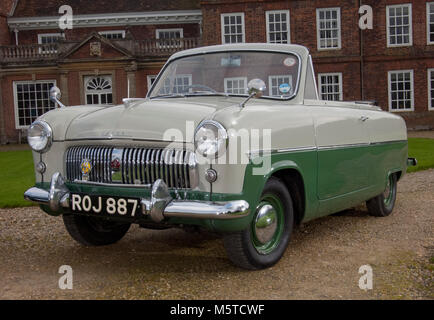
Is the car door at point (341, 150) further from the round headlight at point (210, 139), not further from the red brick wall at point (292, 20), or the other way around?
the red brick wall at point (292, 20)

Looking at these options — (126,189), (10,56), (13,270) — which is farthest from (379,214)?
(10,56)

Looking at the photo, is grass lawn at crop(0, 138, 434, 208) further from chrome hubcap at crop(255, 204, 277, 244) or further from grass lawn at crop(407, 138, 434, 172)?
chrome hubcap at crop(255, 204, 277, 244)

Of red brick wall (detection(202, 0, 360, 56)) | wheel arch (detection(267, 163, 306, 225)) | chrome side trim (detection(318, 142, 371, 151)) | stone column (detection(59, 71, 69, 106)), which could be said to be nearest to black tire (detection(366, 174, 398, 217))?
chrome side trim (detection(318, 142, 371, 151))

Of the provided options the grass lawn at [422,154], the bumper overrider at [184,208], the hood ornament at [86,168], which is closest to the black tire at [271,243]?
the bumper overrider at [184,208]

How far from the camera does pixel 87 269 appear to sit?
3.82 meters

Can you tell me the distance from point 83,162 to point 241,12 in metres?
21.1

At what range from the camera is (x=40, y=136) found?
392 cm

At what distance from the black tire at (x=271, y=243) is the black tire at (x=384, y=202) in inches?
82.0

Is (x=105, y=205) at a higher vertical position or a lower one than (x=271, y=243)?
higher

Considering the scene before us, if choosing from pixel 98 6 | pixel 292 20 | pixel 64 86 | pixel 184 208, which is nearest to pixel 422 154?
pixel 184 208

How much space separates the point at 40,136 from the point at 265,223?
1.88m

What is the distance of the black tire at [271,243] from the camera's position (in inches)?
138

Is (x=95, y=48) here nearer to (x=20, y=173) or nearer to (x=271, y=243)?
(x=20, y=173)
